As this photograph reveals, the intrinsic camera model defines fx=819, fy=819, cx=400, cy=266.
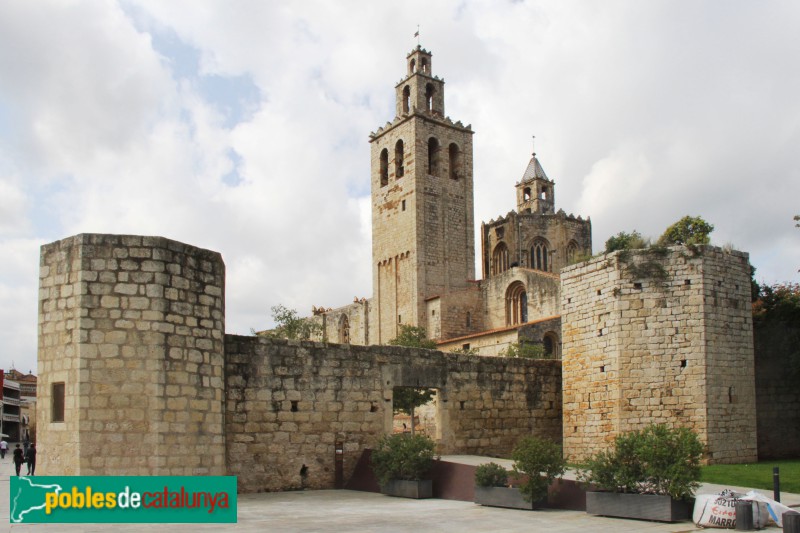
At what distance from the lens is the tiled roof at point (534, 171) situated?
75375 mm

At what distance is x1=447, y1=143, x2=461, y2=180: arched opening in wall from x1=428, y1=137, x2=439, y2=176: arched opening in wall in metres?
1.02

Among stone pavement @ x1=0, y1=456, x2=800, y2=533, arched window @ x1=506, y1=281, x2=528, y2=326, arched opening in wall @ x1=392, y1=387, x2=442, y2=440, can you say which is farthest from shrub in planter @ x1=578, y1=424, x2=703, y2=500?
arched window @ x1=506, y1=281, x2=528, y2=326

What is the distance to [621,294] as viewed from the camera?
16859 mm

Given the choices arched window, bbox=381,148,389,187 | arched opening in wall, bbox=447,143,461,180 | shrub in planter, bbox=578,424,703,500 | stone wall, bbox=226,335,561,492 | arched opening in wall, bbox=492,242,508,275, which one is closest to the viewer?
shrub in planter, bbox=578,424,703,500

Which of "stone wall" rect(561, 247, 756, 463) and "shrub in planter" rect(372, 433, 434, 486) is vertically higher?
"stone wall" rect(561, 247, 756, 463)

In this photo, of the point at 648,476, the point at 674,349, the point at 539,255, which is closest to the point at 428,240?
the point at 539,255

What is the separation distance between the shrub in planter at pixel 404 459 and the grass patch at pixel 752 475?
172 inches

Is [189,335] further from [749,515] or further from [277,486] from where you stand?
[749,515]

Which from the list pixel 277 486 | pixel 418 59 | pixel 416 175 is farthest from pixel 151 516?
pixel 418 59

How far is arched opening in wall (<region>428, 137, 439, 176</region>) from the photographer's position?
52.8 meters

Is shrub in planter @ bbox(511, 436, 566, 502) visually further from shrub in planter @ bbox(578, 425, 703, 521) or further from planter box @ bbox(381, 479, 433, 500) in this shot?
planter box @ bbox(381, 479, 433, 500)

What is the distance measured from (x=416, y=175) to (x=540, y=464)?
40.6 meters

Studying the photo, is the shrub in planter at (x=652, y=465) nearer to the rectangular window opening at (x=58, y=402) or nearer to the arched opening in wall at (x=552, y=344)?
the rectangular window opening at (x=58, y=402)

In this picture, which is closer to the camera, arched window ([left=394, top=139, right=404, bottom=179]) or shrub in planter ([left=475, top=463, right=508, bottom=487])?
shrub in planter ([left=475, top=463, right=508, bottom=487])
